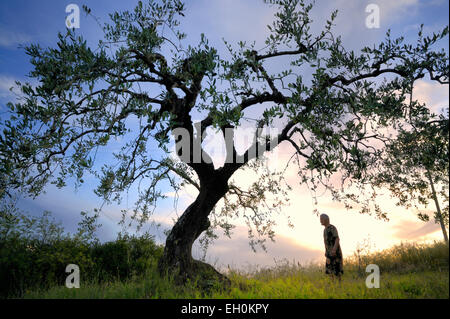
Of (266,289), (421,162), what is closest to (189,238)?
(266,289)

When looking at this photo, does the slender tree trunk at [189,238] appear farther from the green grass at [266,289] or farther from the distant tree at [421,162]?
the distant tree at [421,162]

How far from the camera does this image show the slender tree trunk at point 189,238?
34.3ft

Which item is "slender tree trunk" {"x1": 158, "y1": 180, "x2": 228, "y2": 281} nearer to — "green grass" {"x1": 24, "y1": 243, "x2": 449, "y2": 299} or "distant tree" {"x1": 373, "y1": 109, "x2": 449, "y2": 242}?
"green grass" {"x1": 24, "y1": 243, "x2": 449, "y2": 299}

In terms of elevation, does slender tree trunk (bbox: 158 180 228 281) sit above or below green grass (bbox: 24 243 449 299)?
above

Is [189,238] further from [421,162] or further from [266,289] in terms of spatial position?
[421,162]

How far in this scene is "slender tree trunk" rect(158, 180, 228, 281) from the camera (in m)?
10.5

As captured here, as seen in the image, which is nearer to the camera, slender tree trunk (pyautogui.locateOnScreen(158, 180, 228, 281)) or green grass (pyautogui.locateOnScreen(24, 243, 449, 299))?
green grass (pyautogui.locateOnScreen(24, 243, 449, 299))

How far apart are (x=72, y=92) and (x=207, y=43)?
4.02 meters

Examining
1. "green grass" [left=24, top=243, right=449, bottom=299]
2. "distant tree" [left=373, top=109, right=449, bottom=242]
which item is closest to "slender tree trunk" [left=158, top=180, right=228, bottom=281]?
"green grass" [left=24, top=243, right=449, bottom=299]

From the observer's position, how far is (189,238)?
10906 mm

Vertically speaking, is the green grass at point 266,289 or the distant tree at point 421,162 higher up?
the distant tree at point 421,162

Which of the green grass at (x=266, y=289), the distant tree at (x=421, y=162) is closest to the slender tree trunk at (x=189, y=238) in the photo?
the green grass at (x=266, y=289)
